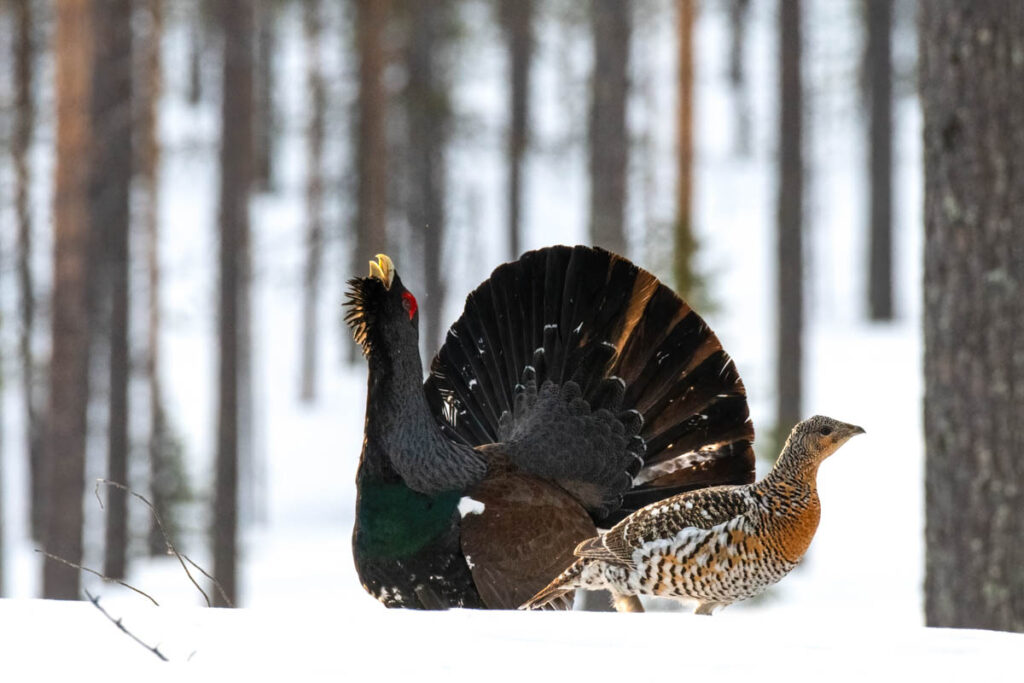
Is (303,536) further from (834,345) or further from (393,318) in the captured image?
(393,318)

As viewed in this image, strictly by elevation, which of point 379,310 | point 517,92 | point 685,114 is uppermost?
point 517,92

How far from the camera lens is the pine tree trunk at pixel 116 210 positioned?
14.9 m

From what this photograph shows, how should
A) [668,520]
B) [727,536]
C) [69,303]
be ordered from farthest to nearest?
[69,303] → [668,520] → [727,536]

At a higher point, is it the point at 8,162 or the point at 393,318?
the point at 8,162

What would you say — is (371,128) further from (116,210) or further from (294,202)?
(294,202)

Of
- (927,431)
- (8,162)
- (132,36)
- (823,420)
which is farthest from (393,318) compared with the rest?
(8,162)

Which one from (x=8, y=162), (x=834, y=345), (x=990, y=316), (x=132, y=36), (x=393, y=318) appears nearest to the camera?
(x=393, y=318)

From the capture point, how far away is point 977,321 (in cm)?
572

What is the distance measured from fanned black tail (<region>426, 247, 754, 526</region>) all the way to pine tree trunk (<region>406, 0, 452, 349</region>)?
59.1ft

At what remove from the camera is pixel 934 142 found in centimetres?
597

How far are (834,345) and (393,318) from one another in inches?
982

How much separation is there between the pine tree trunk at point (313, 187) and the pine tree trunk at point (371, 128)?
2.65 meters

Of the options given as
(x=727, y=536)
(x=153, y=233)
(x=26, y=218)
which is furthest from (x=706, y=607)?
(x=153, y=233)

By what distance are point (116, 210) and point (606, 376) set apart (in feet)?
41.6
